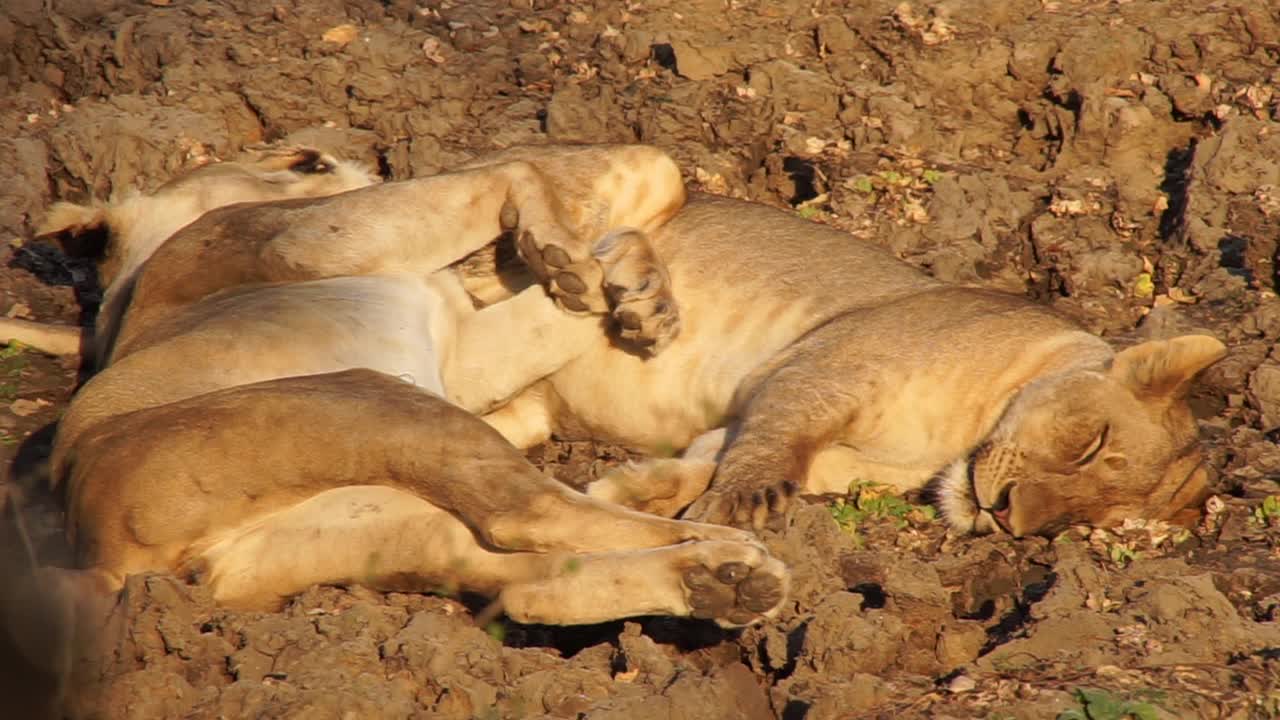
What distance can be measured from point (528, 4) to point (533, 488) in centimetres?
488

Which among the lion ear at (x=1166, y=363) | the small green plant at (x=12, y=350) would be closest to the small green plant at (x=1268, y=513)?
the lion ear at (x=1166, y=363)

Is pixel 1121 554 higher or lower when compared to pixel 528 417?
higher

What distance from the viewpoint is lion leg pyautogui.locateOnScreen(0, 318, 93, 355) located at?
617cm

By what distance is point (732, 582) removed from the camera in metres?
4.24

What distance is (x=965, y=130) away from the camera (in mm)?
7609

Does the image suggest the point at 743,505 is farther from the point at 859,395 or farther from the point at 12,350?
the point at 12,350

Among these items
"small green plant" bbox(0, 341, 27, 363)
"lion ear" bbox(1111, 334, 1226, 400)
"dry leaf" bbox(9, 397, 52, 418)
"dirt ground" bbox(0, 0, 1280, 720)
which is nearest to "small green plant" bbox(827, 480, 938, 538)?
"dirt ground" bbox(0, 0, 1280, 720)

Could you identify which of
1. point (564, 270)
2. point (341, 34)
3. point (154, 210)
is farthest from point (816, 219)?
point (341, 34)

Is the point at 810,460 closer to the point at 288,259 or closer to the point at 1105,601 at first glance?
the point at 1105,601

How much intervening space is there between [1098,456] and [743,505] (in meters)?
1.14

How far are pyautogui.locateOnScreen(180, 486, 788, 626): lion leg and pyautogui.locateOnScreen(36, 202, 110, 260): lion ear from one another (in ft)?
6.61

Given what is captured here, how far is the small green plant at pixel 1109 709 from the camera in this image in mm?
3768

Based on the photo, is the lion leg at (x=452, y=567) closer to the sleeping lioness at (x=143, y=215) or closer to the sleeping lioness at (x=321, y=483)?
the sleeping lioness at (x=321, y=483)

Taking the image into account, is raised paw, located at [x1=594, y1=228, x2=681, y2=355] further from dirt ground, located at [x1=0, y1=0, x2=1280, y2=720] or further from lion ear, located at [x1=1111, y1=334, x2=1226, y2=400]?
lion ear, located at [x1=1111, y1=334, x2=1226, y2=400]
